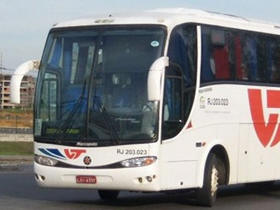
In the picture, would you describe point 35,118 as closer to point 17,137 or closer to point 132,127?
point 132,127

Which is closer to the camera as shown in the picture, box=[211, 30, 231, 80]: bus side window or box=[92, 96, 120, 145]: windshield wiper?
box=[92, 96, 120, 145]: windshield wiper

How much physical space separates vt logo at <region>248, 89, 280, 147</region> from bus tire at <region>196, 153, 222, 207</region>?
1.74 metres

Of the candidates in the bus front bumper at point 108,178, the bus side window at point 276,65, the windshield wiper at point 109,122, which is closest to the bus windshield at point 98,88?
the windshield wiper at point 109,122

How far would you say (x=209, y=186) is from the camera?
44.0 ft

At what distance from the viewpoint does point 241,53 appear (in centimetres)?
1477

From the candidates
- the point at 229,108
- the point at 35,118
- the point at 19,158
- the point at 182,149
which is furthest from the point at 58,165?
the point at 19,158

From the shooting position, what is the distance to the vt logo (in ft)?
49.0

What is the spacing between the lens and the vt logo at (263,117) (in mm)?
14930

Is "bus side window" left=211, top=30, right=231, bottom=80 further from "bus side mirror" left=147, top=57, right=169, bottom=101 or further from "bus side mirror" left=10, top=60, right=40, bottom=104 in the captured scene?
"bus side mirror" left=10, top=60, right=40, bottom=104

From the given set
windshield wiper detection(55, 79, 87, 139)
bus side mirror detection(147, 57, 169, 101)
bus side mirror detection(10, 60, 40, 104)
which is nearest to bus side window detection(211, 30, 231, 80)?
bus side mirror detection(147, 57, 169, 101)

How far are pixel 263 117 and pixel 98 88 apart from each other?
13.7 feet

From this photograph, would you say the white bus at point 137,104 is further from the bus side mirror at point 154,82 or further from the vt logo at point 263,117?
the vt logo at point 263,117

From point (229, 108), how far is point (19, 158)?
813 inches

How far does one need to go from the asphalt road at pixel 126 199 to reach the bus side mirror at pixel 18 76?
1.90 m
